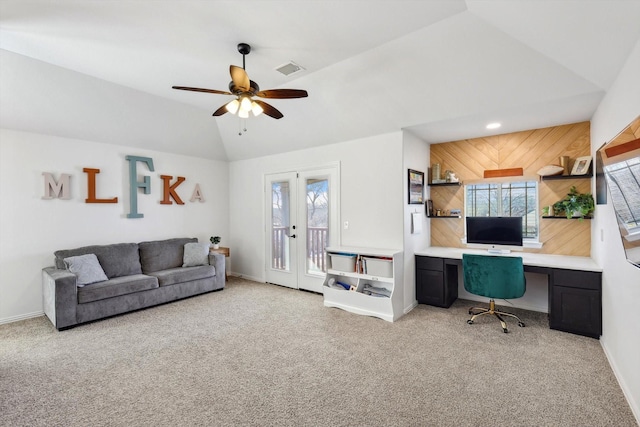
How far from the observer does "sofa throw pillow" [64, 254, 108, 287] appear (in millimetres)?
3828

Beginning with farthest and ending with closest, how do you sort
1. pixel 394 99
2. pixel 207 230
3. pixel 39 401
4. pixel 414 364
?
pixel 207 230
pixel 394 99
pixel 414 364
pixel 39 401

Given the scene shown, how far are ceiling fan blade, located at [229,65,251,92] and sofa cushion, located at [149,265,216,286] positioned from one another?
317 cm

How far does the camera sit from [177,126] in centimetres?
501

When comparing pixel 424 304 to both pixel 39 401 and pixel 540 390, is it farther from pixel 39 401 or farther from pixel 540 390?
pixel 39 401

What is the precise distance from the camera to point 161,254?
16.5 ft

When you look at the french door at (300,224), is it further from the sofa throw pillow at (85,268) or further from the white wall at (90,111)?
the sofa throw pillow at (85,268)

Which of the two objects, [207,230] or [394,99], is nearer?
[394,99]

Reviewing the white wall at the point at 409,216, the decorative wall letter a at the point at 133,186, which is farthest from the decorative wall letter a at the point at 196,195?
the white wall at the point at 409,216

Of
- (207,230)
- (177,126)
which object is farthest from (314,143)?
(207,230)

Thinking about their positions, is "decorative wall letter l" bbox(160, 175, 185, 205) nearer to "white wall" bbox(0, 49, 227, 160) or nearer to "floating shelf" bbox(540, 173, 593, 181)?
"white wall" bbox(0, 49, 227, 160)

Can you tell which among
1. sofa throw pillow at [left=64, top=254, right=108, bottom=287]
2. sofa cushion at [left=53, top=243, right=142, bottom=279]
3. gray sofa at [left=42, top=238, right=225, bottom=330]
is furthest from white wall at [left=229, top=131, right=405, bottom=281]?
sofa throw pillow at [left=64, top=254, right=108, bottom=287]

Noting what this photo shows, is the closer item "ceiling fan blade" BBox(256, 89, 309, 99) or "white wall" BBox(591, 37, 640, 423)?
"white wall" BBox(591, 37, 640, 423)

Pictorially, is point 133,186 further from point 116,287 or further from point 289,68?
point 289,68

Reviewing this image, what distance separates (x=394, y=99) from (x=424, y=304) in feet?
9.24
